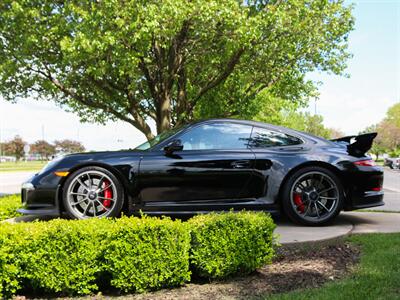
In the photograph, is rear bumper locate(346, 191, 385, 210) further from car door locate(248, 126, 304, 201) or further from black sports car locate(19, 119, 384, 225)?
car door locate(248, 126, 304, 201)

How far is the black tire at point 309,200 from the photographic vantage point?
4.90 m

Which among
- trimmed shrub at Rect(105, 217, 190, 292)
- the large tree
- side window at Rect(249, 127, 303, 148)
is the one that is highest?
the large tree

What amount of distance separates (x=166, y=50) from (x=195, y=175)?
754cm

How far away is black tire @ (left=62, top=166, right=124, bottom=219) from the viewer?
470 centimetres

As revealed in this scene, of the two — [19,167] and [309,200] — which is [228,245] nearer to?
[309,200]

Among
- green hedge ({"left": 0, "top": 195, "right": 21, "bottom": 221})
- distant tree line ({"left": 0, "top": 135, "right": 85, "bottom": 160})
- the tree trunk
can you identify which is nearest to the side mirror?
green hedge ({"left": 0, "top": 195, "right": 21, "bottom": 221})

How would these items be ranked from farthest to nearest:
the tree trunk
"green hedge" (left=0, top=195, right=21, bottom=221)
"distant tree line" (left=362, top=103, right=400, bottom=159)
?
"distant tree line" (left=362, top=103, right=400, bottom=159) → the tree trunk → "green hedge" (left=0, top=195, right=21, bottom=221)

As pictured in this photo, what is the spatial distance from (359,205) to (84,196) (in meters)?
3.33

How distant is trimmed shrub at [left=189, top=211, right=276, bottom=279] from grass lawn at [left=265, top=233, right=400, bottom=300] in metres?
0.51

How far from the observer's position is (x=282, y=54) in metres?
11.3

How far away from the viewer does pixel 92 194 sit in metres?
4.73

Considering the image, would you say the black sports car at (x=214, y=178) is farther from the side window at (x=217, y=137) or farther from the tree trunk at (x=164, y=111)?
the tree trunk at (x=164, y=111)

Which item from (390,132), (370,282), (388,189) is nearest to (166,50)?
(388,189)

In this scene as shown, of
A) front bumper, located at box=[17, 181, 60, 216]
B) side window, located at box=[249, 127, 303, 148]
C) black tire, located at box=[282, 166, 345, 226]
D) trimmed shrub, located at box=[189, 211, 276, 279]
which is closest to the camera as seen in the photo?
trimmed shrub, located at box=[189, 211, 276, 279]
